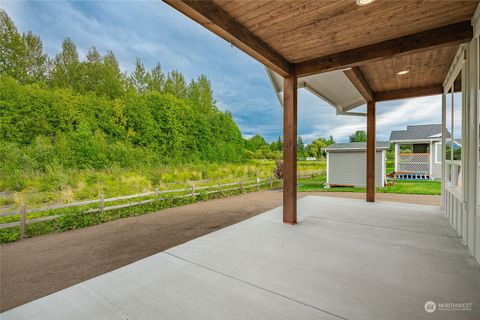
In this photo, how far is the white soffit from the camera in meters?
3.96

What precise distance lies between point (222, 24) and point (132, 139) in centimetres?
1249

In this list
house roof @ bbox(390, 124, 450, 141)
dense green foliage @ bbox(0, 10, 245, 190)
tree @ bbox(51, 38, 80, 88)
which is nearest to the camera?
dense green foliage @ bbox(0, 10, 245, 190)

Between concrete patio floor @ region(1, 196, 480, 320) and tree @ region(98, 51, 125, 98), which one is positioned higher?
tree @ region(98, 51, 125, 98)

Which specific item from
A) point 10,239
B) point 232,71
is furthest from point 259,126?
point 10,239

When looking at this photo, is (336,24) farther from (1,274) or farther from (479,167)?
(1,274)

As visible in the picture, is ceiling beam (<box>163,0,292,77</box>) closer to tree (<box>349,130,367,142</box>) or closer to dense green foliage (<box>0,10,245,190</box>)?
dense green foliage (<box>0,10,245,190</box>)

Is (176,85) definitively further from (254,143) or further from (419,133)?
(419,133)

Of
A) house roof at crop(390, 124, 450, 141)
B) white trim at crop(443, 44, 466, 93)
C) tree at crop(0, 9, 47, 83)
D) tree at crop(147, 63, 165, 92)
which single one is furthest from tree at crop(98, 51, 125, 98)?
house roof at crop(390, 124, 450, 141)

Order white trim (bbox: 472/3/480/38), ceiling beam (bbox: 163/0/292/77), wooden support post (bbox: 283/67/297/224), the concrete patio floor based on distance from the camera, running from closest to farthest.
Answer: the concrete patio floor, ceiling beam (bbox: 163/0/292/77), white trim (bbox: 472/3/480/38), wooden support post (bbox: 283/67/297/224)

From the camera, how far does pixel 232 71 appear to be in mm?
30734

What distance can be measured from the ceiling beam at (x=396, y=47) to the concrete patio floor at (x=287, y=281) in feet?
7.93

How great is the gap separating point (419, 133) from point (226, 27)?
52.1ft

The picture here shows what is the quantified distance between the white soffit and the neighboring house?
966 centimetres

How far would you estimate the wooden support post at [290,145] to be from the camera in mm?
3410
